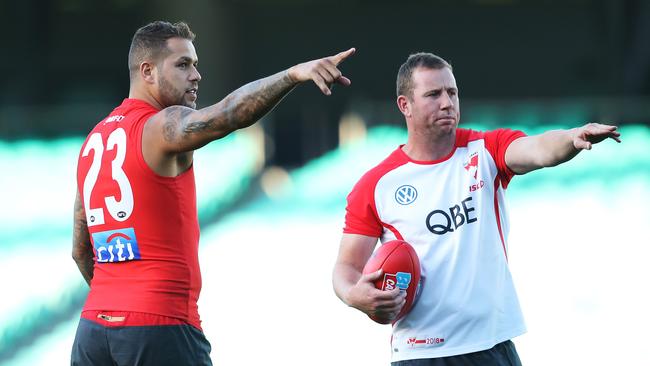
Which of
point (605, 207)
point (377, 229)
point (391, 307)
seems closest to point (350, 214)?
point (377, 229)

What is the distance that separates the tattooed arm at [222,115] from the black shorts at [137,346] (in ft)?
2.11

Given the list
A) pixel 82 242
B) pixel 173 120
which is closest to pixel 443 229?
pixel 173 120

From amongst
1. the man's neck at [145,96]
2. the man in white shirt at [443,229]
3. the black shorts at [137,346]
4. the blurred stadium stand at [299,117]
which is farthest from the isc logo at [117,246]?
the blurred stadium stand at [299,117]

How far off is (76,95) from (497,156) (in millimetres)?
15680

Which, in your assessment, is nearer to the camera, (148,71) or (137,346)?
(137,346)

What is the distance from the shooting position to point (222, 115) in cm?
411

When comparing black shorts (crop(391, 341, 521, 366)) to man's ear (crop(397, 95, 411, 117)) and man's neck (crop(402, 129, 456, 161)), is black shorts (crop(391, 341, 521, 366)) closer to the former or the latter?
man's neck (crop(402, 129, 456, 161))

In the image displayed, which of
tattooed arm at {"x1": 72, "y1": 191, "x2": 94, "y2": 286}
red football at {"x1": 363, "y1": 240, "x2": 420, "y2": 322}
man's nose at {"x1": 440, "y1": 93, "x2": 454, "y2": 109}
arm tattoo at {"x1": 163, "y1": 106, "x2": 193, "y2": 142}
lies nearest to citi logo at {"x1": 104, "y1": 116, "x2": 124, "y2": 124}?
arm tattoo at {"x1": 163, "y1": 106, "x2": 193, "y2": 142}

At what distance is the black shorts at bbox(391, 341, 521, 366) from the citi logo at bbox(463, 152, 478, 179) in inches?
29.3

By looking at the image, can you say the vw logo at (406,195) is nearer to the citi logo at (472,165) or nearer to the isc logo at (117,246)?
the citi logo at (472,165)

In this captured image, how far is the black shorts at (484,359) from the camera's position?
4559 millimetres

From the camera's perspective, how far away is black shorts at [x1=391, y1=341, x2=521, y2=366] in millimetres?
4559

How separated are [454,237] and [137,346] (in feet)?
4.62

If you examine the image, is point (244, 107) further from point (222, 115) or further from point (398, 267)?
point (398, 267)
